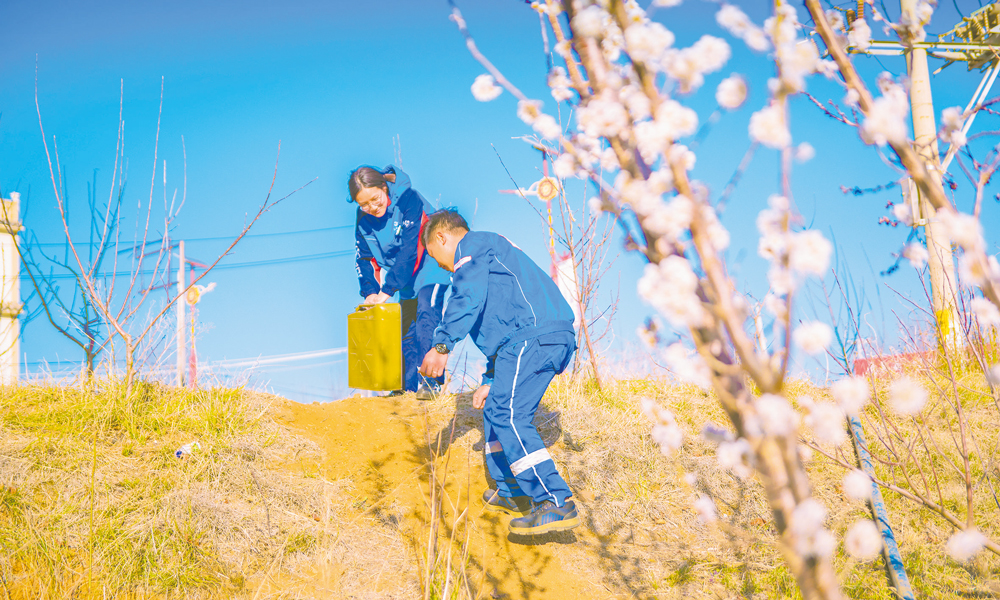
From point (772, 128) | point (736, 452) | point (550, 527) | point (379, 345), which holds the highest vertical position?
point (379, 345)

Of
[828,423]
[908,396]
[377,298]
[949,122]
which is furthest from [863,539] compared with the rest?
[377,298]

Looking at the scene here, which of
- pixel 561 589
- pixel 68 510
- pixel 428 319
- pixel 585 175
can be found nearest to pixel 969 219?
pixel 585 175

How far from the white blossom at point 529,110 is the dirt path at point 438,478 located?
1497 mm

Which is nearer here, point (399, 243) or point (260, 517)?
point (260, 517)

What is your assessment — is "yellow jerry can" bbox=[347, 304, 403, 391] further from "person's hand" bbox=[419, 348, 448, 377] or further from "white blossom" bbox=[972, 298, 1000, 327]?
"white blossom" bbox=[972, 298, 1000, 327]

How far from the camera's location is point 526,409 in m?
2.83

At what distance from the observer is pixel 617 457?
12.5 ft

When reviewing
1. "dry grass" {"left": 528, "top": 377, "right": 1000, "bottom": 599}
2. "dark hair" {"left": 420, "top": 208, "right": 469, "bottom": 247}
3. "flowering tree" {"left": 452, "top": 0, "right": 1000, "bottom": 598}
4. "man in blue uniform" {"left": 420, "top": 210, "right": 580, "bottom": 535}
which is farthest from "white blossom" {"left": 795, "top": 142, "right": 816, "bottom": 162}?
"dark hair" {"left": 420, "top": 208, "right": 469, "bottom": 247}

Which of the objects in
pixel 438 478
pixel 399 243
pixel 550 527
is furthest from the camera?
pixel 399 243

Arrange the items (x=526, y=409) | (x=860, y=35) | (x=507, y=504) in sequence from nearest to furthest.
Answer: (x=860, y=35)
(x=526, y=409)
(x=507, y=504)

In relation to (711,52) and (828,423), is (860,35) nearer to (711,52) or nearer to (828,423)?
(711,52)

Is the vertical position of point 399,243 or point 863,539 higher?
point 399,243

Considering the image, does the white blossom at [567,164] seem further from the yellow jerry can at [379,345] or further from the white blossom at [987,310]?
the yellow jerry can at [379,345]

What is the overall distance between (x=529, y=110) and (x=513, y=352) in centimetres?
195
